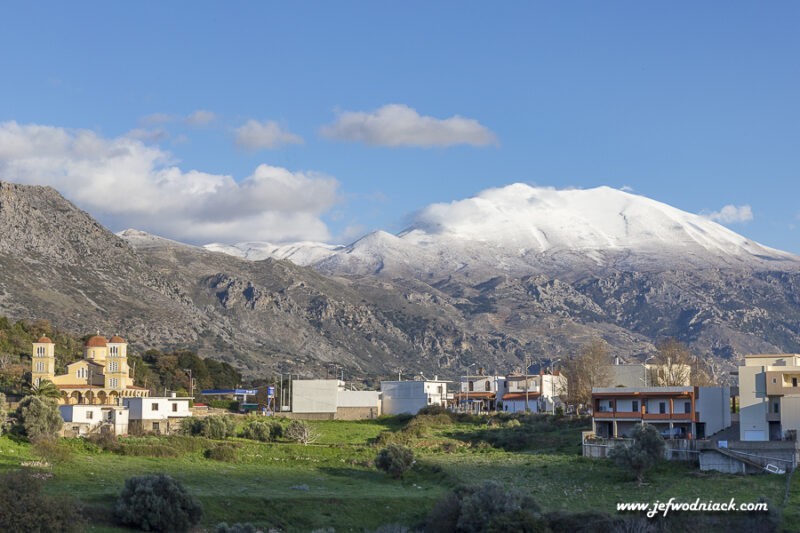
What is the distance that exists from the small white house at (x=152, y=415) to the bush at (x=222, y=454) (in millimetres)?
12382

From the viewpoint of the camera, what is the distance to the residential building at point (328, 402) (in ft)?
339

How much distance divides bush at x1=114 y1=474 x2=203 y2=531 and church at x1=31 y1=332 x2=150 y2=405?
46555 millimetres

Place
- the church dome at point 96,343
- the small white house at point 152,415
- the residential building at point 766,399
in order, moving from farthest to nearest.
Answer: the church dome at point 96,343 → the small white house at point 152,415 → the residential building at point 766,399

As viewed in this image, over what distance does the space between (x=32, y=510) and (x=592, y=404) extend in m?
45.8

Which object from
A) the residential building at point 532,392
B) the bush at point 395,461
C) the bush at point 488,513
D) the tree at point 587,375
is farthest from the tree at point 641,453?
the residential building at point 532,392

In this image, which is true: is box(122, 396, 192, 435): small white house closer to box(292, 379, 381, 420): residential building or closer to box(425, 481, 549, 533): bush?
box(292, 379, 381, 420): residential building

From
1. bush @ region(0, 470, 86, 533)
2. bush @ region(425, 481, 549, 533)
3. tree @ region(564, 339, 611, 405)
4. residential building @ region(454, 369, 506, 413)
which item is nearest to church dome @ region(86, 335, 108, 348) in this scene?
residential building @ region(454, 369, 506, 413)

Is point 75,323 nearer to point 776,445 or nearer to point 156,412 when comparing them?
point 156,412

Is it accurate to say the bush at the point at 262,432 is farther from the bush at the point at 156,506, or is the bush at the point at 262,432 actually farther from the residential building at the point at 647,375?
the residential building at the point at 647,375

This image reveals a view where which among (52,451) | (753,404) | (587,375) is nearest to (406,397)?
(587,375)

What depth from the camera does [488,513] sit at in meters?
44.8

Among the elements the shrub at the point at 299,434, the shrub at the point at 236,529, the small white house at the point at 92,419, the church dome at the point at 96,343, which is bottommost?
the shrub at the point at 236,529

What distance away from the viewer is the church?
92.1 metres

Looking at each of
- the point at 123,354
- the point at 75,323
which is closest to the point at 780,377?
the point at 123,354
